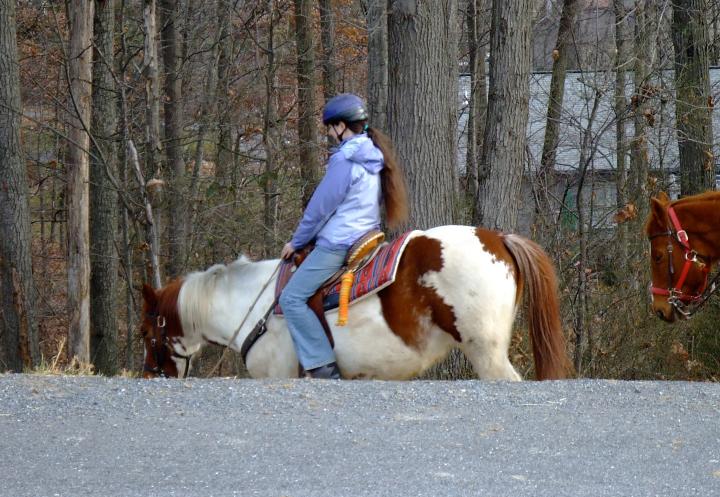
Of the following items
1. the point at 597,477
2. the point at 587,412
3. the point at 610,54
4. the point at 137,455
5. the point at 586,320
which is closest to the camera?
the point at 597,477

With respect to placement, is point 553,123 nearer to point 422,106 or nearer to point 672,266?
point 422,106

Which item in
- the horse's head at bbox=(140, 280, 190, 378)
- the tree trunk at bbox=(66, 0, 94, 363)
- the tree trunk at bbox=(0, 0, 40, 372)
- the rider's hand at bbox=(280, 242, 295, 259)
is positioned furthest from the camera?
the tree trunk at bbox=(0, 0, 40, 372)

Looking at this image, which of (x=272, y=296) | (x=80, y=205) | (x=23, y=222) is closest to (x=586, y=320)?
(x=272, y=296)

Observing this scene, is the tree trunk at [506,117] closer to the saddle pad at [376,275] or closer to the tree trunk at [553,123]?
the tree trunk at [553,123]

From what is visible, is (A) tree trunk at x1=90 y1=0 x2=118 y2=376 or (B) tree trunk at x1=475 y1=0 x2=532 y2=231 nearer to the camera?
(B) tree trunk at x1=475 y1=0 x2=532 y2=231

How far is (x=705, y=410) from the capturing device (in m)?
6.21

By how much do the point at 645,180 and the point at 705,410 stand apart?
6612mm

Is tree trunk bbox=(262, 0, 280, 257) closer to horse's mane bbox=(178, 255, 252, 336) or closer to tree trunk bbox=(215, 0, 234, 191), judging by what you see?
tree trunk bbox=(215, 0, 234, 191)

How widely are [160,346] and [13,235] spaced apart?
5981mm

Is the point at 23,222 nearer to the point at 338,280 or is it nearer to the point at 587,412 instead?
the point at 338,280

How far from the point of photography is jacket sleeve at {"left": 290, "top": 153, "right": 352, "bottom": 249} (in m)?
7.61

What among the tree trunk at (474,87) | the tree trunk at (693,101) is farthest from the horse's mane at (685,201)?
the tree trunk at (474,87)

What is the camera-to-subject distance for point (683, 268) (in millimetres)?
7914

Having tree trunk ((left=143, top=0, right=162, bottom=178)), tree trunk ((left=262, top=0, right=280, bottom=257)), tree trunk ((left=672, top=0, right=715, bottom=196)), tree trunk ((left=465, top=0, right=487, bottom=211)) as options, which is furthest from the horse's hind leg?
tree trunk ((left=465, top=0, right=487, bottom=211))
